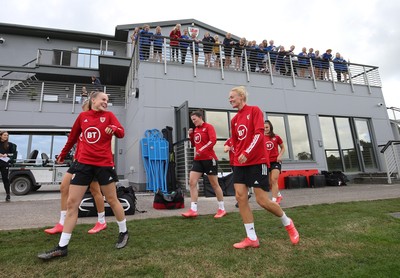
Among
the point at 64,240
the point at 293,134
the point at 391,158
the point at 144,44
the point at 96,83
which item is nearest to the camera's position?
the point at 64,240

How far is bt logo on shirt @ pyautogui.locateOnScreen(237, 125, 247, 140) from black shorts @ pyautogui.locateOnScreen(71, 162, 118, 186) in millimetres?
1556

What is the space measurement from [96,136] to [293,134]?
32.2ft

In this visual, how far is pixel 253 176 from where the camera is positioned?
114 inches

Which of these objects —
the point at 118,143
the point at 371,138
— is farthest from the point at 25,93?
the point at 371,138

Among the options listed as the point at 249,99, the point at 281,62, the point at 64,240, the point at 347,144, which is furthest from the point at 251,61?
the point at 64,240

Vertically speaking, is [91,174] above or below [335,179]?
above

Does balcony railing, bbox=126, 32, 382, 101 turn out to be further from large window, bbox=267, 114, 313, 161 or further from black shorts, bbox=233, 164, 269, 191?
black shorts, bbox=233, 164, 269, 191

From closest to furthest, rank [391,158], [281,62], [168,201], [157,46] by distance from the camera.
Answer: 1. [168,201]
2. [157,46]
3. [391,158]
4. [281,62]

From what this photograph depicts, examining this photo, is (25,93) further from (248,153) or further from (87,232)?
(248,153)

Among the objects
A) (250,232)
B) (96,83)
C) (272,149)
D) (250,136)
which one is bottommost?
(250,232)

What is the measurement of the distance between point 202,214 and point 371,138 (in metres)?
11.8

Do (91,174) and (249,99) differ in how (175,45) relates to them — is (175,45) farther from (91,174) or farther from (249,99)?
(91,174)

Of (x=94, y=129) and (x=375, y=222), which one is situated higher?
(x=94, y=129)

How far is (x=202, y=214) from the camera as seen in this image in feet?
15.3
